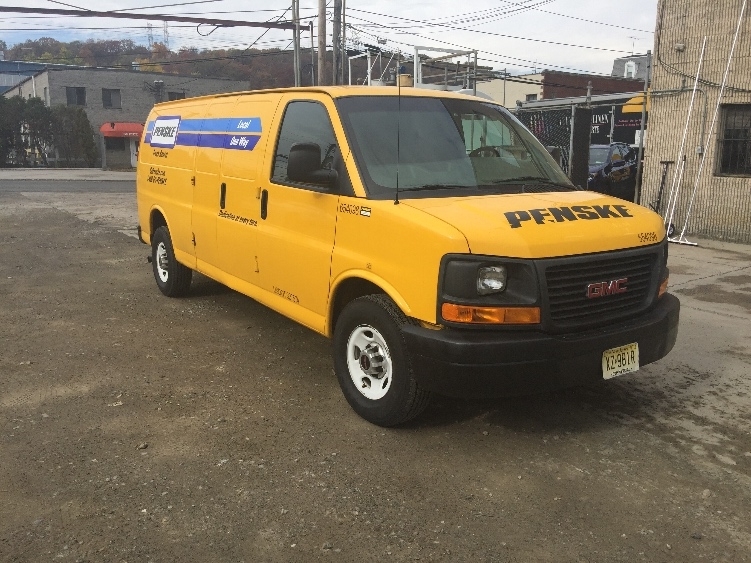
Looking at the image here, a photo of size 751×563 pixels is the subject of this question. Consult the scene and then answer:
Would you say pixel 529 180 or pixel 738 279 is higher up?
pixel 529 180

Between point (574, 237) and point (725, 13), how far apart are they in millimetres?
9751

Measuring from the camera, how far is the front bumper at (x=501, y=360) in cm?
356

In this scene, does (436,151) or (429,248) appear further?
(436,151)

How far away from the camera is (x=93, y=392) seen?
4.76 m

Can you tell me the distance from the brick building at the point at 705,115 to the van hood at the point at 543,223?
27.7 ft

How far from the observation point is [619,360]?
3949 mm

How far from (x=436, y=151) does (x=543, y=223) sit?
3.56 feet

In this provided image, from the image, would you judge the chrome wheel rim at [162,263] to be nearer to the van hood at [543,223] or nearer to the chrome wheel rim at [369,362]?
the chrome wheel rim at [369,362]

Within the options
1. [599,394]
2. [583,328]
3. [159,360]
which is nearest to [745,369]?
[599,394]

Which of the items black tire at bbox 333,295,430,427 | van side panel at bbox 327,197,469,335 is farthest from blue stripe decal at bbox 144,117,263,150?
black tire at bbox 333,295,430,427

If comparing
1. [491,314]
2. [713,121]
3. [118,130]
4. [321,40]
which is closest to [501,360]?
[491,314]

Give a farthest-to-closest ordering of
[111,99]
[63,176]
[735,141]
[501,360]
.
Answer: [111,99] < [63,176] < [735,141] < [501,360]

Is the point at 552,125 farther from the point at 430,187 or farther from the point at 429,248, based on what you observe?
the point at 429,248

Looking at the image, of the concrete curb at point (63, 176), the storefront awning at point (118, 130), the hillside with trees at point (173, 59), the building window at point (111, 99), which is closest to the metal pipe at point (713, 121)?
the concrete curb at point (63, 176)
